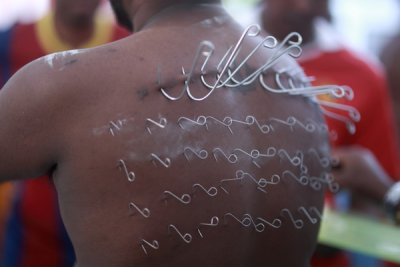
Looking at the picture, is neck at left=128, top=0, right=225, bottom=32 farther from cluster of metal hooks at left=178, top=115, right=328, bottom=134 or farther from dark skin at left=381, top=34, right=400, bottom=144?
dark skin at left=381, top=34, right=400, bottom=144

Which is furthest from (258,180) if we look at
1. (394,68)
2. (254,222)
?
(394,68)

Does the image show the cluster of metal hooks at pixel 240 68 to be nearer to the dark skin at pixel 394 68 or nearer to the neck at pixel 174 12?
the neck at pixel 174 12

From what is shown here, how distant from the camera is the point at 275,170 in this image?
119 centimetres

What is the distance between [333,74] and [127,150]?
6.27 feet

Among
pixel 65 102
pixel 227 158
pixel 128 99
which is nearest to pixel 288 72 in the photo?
pixel 227 158

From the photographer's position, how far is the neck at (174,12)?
48.2 inches

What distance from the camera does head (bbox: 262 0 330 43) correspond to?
274 centimetres

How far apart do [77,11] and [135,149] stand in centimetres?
174

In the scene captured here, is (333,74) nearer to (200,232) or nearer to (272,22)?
(272,22)

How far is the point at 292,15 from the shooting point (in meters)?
2.75

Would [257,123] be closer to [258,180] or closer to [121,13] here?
[258,180]

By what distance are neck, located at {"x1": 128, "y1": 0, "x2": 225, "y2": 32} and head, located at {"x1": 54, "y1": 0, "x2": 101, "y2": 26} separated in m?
1.43

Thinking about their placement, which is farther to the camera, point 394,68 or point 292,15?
point 394,68

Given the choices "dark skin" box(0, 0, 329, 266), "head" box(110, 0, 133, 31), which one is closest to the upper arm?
"dark skin" box(0, 0, 329, 266)
